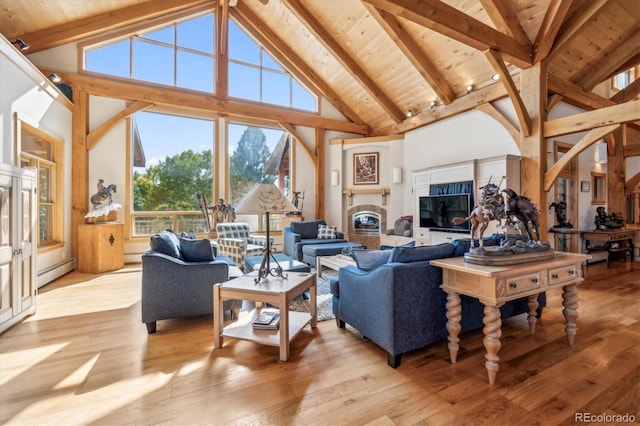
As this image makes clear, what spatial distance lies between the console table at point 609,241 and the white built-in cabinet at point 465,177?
2126mm

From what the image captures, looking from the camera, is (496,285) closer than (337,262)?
Yes

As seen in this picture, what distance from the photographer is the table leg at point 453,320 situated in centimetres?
213

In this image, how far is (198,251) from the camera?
2902mm

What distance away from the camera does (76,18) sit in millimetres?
4980

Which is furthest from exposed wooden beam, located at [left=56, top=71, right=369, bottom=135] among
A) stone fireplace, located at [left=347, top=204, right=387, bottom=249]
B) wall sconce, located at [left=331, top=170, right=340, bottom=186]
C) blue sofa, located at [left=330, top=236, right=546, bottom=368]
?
blue sofa, located at [left=330, top=236, right=546, bottom=368]

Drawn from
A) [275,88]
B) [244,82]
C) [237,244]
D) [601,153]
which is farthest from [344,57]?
[601,153]

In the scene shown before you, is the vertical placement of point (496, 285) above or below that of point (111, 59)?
below

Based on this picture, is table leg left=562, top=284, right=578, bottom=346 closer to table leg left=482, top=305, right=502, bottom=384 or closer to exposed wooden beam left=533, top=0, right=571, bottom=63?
table leg left=482, top=305, right=502, bottom=384

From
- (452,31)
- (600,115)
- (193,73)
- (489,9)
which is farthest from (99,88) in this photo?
(600,115)

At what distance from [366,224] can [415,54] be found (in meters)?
3.85

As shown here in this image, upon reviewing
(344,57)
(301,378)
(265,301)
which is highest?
(344,57)

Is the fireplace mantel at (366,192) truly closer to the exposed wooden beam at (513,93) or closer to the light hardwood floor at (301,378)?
the exposed wooden beam at (513,93)

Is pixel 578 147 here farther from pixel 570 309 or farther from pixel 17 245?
pixel 17 245

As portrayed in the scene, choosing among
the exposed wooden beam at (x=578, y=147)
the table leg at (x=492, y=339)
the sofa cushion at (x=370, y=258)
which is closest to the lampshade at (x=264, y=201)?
the sofa cushion at (x=370, y=258)
